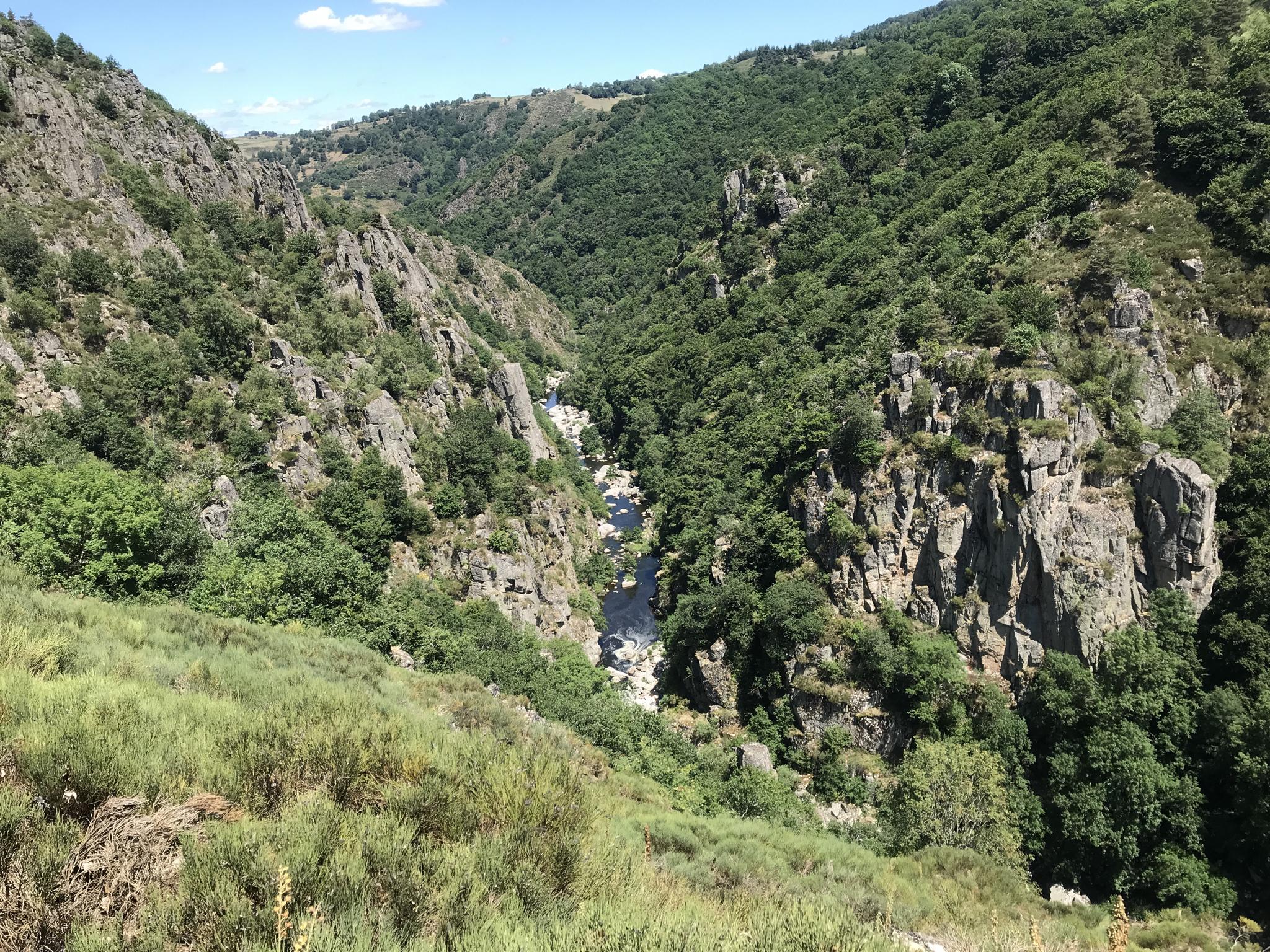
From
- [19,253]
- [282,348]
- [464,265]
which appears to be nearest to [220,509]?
[282,348]

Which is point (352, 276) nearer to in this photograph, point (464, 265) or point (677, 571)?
point (677, 571)

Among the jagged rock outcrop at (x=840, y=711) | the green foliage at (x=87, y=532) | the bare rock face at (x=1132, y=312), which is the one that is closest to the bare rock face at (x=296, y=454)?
the green foliage at (x=87, y=532)

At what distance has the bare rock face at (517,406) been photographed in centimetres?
5947

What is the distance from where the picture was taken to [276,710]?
974 cm

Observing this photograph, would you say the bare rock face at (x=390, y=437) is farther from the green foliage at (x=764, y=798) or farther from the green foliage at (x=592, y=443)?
the green foliage at (x=592, y=443)

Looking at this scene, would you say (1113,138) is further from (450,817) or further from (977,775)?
(450,817)

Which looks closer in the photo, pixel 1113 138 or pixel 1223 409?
pixel 1223 409

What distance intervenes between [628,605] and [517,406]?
21984 mm

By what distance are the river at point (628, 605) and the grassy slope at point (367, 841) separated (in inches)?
1155

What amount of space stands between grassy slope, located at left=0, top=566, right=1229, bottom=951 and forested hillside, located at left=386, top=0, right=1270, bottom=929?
14921 mm

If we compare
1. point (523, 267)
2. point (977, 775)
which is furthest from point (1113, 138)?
point (523, 267)

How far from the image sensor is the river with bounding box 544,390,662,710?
145ft

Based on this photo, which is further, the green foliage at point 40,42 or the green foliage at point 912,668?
the green foliage at point 40,42

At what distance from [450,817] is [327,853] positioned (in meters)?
1.94
